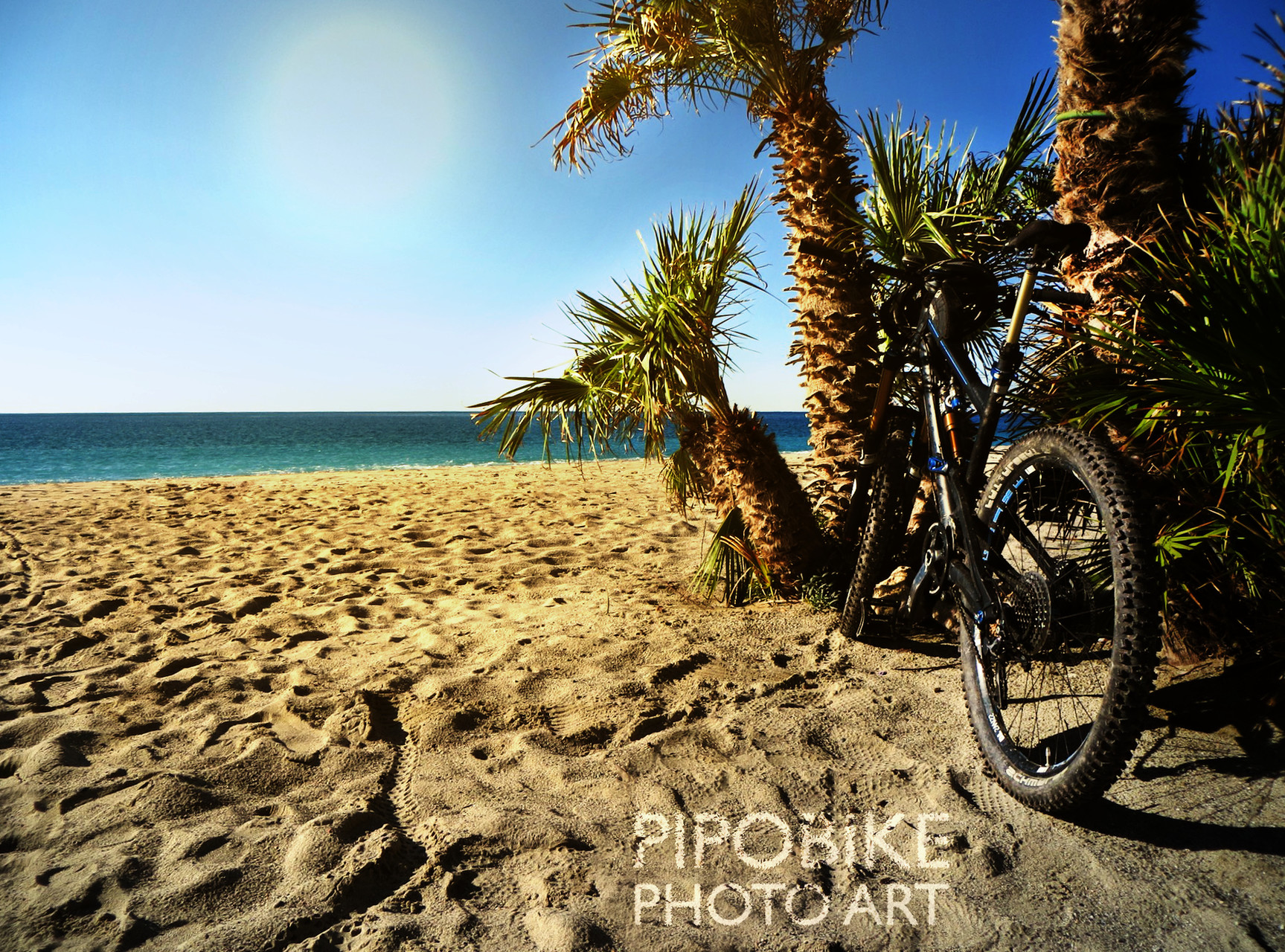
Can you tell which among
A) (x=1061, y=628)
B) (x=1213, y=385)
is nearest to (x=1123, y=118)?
(x=1213, y=385)

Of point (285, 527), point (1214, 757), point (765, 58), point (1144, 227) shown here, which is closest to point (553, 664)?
point (1214, 757)

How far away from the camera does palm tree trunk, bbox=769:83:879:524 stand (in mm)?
3924

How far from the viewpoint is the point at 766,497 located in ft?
13.2

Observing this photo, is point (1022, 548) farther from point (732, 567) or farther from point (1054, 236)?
point (732, 567)

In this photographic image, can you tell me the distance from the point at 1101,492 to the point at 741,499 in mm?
2510

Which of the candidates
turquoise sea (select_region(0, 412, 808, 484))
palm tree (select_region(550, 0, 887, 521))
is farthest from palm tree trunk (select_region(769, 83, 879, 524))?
turquoise sea (select_region(0, 412, 808, 484))

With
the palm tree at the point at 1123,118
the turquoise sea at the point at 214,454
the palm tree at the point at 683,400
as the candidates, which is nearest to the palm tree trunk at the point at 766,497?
the palm tree at the point at 683,400

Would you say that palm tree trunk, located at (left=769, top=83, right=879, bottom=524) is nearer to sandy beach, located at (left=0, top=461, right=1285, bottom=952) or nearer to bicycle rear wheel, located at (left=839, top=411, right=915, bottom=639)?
bicycle rear wheel, located at (left=839, top=411, right=915, bottom=639)

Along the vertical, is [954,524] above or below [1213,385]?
below

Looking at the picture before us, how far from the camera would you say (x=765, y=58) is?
4.14 m

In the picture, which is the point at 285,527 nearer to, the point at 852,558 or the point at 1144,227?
the point at 852,558

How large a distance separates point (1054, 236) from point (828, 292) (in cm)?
184

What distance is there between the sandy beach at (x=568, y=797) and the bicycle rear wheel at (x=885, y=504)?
0.43 m

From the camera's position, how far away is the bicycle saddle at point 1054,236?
2.14 m
